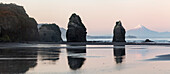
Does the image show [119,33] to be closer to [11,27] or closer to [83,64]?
[11,27]

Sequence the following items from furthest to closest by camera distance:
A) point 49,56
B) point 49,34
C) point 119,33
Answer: point 49,34 < point 119,33 < point 49,56

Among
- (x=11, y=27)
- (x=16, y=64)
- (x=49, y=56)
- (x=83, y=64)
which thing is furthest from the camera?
(x=11, y=27)

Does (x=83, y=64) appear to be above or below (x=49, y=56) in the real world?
below

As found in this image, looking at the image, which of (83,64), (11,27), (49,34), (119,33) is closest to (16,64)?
(83,64)

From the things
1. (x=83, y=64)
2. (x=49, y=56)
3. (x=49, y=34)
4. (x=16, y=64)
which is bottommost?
(x=83, y=64)

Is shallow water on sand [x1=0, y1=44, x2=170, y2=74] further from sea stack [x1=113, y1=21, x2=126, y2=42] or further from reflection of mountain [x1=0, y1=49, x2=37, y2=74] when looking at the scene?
sea stack [x1=113, y1=21, x2=126, y2=42]

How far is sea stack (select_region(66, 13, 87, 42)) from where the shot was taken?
6102 inches

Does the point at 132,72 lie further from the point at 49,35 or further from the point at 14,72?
the point at 49,35

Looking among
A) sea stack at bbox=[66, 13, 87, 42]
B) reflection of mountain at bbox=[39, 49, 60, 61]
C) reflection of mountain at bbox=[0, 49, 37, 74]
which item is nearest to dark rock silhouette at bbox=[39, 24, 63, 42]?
sea stack at bbox=[66, 13, 87, 42]

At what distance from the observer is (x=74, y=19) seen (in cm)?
15975

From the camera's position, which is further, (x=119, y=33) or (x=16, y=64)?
(x=119, y=33)

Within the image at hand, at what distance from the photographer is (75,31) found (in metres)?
156

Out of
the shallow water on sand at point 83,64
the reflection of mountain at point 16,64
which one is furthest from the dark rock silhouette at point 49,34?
the reflection of mountain at point 16,64

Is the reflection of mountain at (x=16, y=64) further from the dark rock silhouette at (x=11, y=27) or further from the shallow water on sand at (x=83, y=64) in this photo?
the dark rock silhouette at (x=11, y=27)
